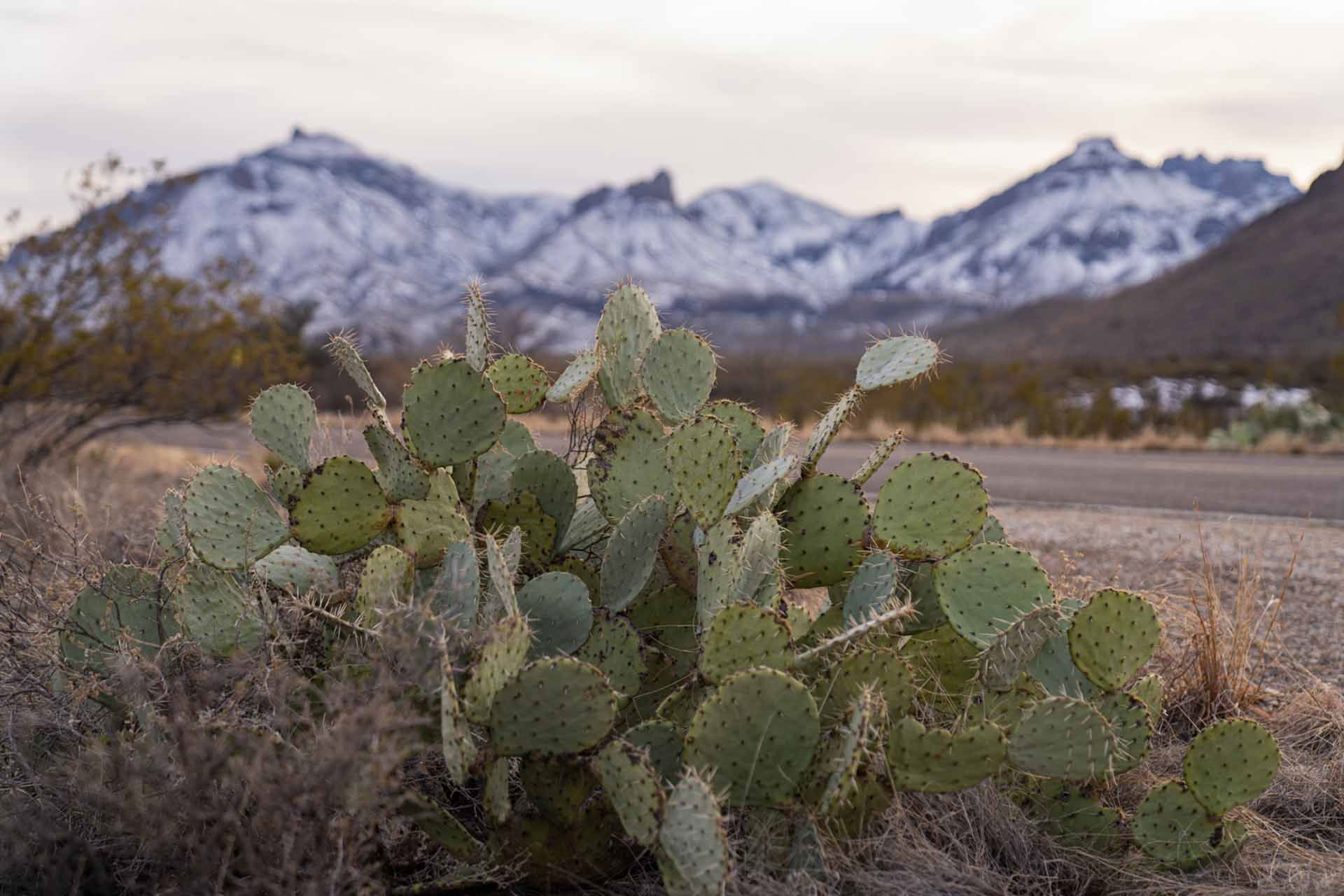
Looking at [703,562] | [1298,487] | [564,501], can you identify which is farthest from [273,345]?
[1298,487]

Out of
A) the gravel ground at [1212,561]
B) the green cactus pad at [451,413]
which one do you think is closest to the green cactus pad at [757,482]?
the green cactus pad at [451,413]

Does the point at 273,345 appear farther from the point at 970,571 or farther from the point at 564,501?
the point at 970,571

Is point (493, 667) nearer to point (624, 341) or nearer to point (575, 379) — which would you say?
point (575, 379)

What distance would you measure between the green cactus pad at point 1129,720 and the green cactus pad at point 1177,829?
122 mm

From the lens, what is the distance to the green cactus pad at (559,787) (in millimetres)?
2201

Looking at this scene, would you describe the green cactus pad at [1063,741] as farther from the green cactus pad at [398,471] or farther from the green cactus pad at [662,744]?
the green cactus pad at [398,471]

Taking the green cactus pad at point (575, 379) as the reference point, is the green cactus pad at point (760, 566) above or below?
below

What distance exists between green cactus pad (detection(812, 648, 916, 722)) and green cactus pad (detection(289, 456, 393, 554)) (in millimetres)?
1172

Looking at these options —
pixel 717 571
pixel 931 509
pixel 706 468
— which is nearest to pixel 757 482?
pixel 706 468

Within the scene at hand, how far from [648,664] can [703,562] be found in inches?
14.3

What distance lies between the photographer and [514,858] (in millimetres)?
2217

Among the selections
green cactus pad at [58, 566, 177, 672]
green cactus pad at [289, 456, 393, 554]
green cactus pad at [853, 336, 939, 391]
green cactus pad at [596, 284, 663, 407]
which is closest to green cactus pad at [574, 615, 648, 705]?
green cactus pad at [289, 456, 393, 554]

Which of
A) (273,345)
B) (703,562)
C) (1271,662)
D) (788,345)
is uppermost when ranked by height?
(703,562)

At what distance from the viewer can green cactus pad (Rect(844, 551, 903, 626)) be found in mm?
2508
